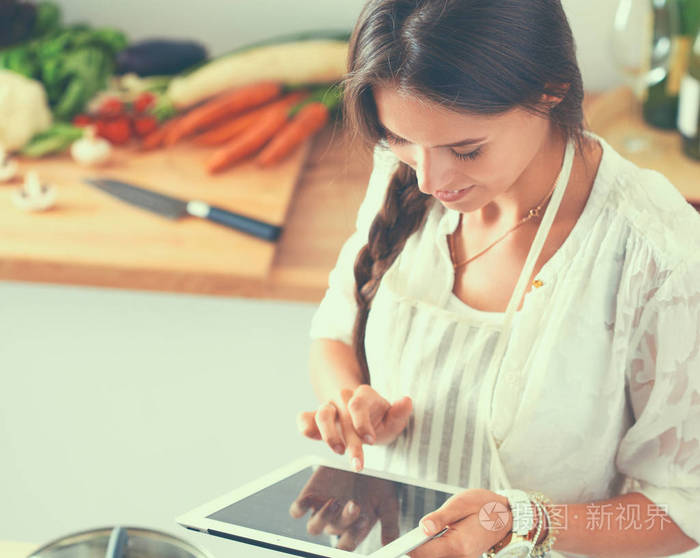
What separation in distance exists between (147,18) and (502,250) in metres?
1.10

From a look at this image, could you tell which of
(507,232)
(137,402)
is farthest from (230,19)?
(507,232)

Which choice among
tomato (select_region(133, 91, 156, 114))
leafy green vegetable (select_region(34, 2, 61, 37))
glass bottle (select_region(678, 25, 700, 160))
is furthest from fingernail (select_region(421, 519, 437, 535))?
leafy green vegetable (select_region(34, 2, 61, 37))

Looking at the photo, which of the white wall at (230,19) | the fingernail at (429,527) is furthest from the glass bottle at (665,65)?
the fingernail at (429,527)

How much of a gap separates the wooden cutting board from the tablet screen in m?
0.52

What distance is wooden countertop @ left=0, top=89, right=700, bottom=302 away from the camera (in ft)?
4.23

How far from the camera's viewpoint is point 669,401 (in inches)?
31.7

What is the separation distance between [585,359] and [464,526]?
0.20 m

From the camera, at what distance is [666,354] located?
788mm

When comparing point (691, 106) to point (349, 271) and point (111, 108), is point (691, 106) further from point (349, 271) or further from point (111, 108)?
point (111, 108)

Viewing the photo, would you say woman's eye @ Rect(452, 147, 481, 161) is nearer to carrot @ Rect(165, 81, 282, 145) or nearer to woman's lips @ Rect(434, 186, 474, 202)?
woman's lips @ Rect(434, 186, 474, 202)

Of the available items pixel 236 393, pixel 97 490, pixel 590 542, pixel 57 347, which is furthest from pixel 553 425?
pixel 97 490

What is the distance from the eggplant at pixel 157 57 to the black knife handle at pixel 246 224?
46 cm

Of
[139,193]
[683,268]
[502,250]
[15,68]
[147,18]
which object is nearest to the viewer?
[683,268]

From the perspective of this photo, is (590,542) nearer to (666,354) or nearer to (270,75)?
(666,354)
